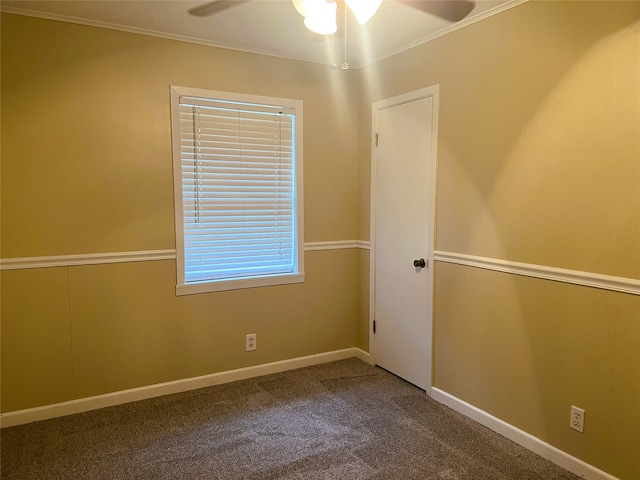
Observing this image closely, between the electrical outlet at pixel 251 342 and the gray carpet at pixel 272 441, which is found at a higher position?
the electrical outlet at pixel 251 342

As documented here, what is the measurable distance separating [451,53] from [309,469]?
8.31ft

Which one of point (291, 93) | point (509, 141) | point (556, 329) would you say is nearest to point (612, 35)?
point (509, 141)

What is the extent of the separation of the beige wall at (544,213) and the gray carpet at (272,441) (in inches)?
10.9

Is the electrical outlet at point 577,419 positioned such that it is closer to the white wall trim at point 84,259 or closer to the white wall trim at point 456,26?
the white wall trim at point 456,26

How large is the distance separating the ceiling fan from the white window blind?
0.99m

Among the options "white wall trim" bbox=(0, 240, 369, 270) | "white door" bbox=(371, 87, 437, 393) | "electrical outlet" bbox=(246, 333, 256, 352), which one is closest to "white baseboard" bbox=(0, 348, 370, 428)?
"electrical outlet" bbox=(246, 333, 256, 352)

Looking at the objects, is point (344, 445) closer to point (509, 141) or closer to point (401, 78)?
point (509, 141)

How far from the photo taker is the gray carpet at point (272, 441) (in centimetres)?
217

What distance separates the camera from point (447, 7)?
2381 millimetres

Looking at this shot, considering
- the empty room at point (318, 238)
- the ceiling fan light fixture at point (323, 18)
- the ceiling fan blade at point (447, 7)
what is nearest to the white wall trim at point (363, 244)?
the empty room at point (318, 238)

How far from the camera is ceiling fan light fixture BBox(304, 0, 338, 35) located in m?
1.71

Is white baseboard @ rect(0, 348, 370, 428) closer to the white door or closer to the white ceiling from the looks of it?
the white door

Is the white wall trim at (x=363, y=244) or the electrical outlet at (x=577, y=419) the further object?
the white wall trim at (x=363, y=244)

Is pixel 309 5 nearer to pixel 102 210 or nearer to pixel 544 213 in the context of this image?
pixel 544 213
